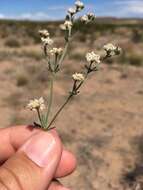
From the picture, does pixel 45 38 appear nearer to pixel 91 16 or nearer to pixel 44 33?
pixel 44 33

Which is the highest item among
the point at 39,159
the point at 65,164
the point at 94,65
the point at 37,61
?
the point at 94,65

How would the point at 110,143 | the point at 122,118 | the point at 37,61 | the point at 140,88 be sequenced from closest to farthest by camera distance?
1. the point at 110,143
2. the point at 122,118
3. the point at 140,88
4. the point at 37,61

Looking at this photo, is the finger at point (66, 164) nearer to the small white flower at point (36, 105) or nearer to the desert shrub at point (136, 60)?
the small white flower at point (36, 105)

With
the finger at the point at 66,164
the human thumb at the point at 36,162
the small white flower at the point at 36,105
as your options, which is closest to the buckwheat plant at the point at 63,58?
the small white flower at the point at 36,105

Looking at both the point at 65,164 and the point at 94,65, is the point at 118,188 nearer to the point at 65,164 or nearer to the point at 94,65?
the point at 65,164

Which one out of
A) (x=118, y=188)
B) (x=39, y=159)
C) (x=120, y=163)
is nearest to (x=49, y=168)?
(x=39, y=159)

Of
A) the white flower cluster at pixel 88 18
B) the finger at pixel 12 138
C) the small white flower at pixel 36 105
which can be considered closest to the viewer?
the small white flower at pixel 36 105
